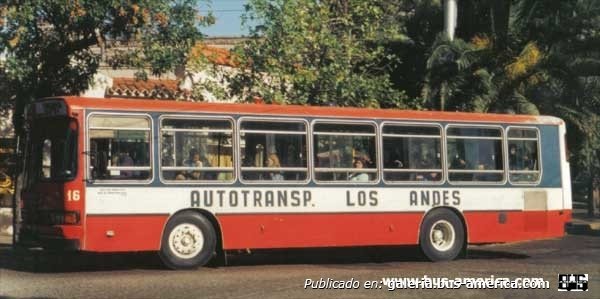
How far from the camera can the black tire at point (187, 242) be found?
1298 centimetres

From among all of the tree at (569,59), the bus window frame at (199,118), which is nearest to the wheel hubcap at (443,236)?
the bus window frame at (199,118)

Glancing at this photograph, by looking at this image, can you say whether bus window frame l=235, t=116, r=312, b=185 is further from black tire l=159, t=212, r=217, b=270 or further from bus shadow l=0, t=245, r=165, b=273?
bus shadow l=0, t=245, r=165, b=273

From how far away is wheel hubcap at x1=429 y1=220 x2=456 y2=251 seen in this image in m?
15.3

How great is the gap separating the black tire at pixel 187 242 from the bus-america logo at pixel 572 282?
17.2 ft

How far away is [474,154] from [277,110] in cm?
400

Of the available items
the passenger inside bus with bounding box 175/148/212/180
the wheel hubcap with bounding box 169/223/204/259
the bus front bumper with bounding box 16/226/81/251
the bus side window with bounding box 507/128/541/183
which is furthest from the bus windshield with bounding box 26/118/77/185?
the bus side window with bounding box 507/128/541/183

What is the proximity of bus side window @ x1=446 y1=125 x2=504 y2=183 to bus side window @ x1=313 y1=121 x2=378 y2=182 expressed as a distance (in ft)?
5.31

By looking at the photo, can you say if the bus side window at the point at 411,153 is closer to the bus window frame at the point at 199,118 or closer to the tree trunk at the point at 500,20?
the bus window frame at the point at 199,118

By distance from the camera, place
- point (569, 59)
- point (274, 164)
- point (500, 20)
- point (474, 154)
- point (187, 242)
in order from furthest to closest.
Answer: point (500, 20), point (569, 59), point (474, 154), point (274, 164), point (187, 242)

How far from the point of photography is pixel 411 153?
14969mm

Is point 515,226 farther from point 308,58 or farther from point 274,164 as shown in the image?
point 308,58

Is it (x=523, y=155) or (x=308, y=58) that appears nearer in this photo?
(x=523, y=155)

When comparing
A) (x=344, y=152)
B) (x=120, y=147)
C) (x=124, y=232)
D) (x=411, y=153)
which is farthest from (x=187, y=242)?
(x=411, y=153)

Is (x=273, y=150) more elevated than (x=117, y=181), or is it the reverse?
(x=273, y=150)
